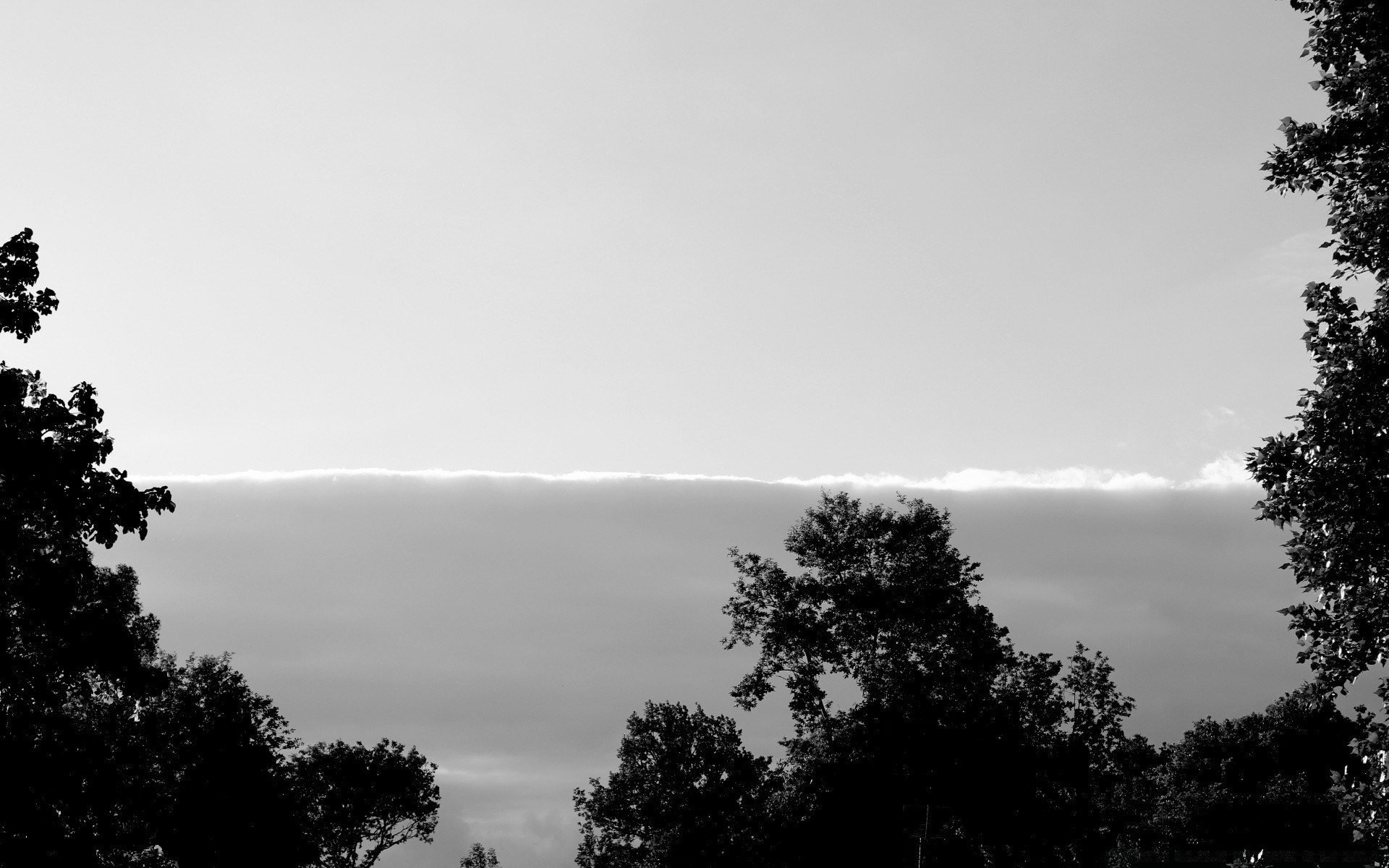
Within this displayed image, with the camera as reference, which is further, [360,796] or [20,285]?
[360,796]

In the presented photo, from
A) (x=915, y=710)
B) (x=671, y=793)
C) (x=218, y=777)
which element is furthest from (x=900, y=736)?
(x=218, y=777)

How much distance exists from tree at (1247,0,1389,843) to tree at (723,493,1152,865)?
36.3 meters

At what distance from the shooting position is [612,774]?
7831 centimetres

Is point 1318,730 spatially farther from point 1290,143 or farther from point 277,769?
point 1290,143

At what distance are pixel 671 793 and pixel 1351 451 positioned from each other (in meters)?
58.5

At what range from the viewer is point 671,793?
76.2 metres

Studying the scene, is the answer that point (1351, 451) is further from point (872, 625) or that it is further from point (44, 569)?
point (872, 625)

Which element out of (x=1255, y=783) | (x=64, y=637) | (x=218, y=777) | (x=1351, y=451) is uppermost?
(x=1351, y=451)

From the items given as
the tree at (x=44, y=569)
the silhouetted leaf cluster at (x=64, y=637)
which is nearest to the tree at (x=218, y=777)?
the silhouetted leaf cluster at (x=64, y=637)

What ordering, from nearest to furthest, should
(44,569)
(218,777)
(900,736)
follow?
(44,569) → (900,736) → (218,777)

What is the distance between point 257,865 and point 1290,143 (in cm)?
6503

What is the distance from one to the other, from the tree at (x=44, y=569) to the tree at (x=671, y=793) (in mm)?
43469

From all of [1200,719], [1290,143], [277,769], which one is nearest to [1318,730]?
[1200,719]

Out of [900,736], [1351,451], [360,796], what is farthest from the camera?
[360,796]
